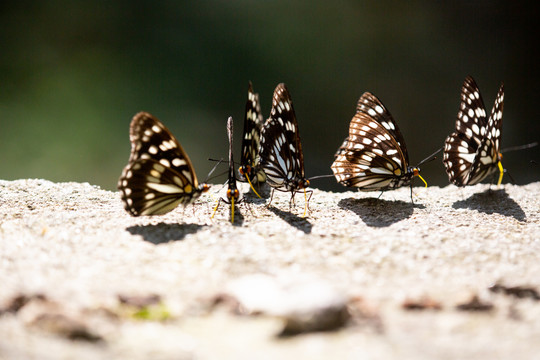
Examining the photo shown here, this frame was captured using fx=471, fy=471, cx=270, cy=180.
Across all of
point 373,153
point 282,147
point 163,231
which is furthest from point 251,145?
point 163,231

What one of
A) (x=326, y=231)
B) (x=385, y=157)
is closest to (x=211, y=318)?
(x=326, y=231)

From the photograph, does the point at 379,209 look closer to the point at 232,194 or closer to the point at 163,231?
the point at 232,194

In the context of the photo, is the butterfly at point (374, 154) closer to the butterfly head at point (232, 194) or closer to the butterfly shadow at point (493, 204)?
the butterfly shadow at point (493, 204)

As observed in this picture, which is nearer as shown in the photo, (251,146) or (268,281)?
(268,281)

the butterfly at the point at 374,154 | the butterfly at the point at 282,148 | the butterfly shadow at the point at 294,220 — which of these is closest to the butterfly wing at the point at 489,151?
the butterfly at the point at 374,154

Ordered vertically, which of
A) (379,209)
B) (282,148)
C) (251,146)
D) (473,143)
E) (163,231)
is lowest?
(379,209)

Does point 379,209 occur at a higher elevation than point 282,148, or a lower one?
lower
